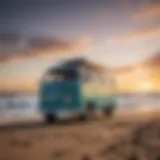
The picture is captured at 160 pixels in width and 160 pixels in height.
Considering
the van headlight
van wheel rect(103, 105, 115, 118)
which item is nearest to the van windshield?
the van headlight

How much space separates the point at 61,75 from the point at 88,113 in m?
0.26

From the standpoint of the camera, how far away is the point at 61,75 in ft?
7.63

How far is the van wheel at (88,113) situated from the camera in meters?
2.33

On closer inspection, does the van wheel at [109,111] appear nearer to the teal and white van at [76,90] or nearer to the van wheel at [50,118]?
the teal and white van at [76,90]

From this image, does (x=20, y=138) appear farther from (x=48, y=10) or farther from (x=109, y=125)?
(x=48, y=10)

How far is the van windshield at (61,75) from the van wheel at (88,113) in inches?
7.0

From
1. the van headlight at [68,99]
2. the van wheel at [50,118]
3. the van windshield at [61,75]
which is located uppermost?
the van windshield at [61,75]

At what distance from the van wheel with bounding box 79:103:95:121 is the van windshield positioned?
0.18 metres

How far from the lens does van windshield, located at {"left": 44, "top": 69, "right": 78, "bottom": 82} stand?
7.54 ft

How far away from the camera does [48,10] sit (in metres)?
2.33

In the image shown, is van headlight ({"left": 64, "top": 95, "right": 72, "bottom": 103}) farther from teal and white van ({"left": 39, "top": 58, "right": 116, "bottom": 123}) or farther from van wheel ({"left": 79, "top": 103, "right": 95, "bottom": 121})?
van wheel ({"left": 79, "top": 103, "right": 95, "bottom": 121})

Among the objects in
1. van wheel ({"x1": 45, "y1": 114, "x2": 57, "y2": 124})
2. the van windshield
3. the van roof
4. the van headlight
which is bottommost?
van wheel ({"x1": 45, "y1": 114, "x2": 57, "y2": 124})

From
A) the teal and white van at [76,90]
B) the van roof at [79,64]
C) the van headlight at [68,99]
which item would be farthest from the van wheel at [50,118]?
the van roof at [79,64]

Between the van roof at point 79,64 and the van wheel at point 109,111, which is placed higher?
the van roof at point 79,64
